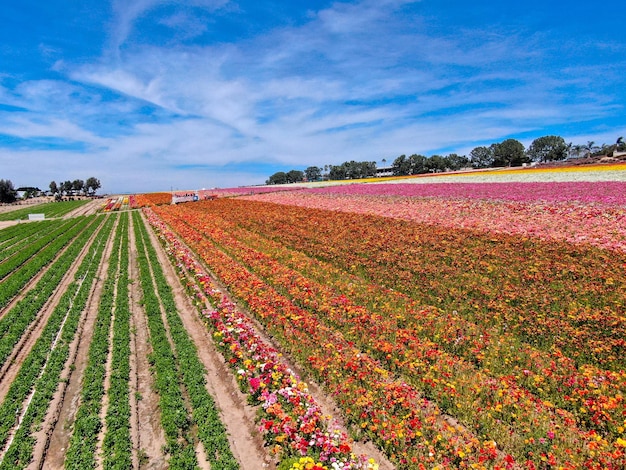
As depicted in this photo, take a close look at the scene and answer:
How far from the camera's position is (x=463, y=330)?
8773 millimetres

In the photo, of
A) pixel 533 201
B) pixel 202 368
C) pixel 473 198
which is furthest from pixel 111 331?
pixel 473 198

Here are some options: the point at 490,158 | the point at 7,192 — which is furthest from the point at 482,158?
the point at 7,192

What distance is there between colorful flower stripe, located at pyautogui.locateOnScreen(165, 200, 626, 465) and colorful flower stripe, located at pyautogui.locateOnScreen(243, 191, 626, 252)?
1162 cm

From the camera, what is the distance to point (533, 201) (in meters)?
25.0

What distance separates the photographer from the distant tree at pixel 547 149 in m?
132

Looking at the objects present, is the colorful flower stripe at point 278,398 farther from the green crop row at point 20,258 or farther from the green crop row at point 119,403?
the green crop row at point 20,258

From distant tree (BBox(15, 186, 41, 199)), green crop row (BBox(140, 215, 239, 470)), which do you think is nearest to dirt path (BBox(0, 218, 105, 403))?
green crop row (BBox(140, 215, 239, 470))

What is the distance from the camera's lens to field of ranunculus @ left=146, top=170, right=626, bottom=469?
18.0ft

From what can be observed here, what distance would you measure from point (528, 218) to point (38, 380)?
24.6m

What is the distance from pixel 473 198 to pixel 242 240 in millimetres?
22136

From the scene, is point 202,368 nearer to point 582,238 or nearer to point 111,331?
point 111,331

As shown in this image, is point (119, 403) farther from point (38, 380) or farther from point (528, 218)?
point (528, 218)

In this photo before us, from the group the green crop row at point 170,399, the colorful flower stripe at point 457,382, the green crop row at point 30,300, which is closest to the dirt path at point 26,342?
the green crop row at point 30,300

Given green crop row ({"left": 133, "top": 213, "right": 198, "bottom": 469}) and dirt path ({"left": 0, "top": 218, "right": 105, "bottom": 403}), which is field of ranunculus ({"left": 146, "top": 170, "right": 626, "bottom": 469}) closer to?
green crop row ({"left": 133, "top": 213, "right": 198, "bottom": 469})
